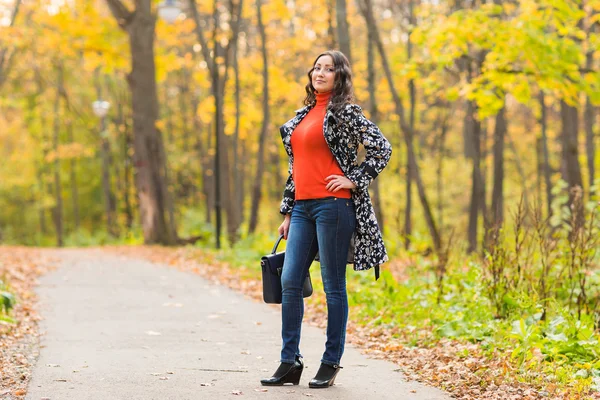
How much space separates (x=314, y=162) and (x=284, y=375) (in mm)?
1350

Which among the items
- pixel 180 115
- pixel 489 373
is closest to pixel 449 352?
pixel 489 373

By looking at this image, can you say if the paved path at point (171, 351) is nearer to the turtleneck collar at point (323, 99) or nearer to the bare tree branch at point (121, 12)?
the turtleneck collar at point (323, 99)

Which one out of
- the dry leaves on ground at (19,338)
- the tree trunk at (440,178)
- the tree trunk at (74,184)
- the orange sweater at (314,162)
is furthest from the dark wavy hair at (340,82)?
the tree trunk at (74,184)

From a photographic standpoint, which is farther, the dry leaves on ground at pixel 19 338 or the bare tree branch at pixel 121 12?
the bare tree branch at pixel 121 12

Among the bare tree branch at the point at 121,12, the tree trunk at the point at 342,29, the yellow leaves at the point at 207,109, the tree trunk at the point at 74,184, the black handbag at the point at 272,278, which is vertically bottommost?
the tree trunk at the point at 74,184

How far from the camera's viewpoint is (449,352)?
6.31 meters

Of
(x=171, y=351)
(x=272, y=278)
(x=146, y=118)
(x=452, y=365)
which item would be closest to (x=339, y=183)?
(x=272, y=278)

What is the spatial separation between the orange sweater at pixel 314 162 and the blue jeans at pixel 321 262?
54 mm

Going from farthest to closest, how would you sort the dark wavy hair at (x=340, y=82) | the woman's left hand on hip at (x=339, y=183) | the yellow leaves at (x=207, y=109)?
the yellow leaves at (x=207, y=109) < the dark wavy hair at (x=340, y=82) < the woman's left hand on hip at (x=339, y=183)

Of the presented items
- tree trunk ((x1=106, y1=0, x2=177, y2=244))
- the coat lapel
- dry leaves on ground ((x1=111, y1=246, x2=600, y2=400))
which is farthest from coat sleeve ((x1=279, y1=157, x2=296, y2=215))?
tree trunk ((x1=106, y1=0, x2=177, y2=244))

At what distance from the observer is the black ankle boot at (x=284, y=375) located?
499 centimetres

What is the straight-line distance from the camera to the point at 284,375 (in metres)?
4.98

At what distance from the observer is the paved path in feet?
16.0

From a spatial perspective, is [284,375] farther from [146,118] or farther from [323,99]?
[146,118]
